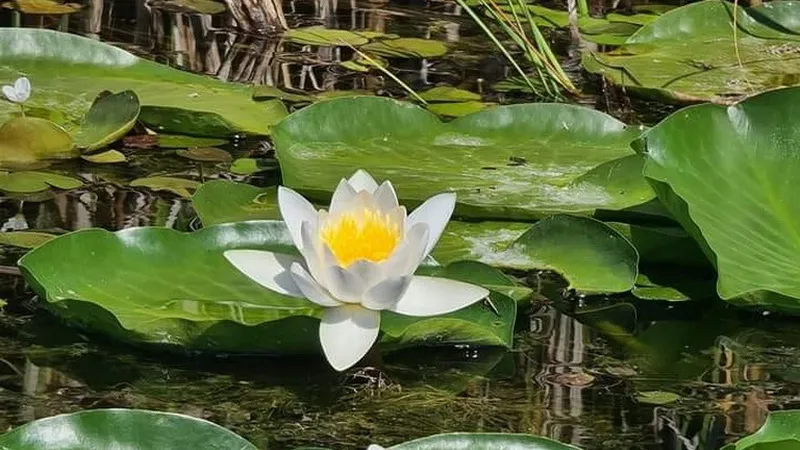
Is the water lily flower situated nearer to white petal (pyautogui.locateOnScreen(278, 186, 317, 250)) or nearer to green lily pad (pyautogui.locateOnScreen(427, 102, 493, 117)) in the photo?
white petal (pyautogui.locateOnScreen(278, 186, 317, 250))

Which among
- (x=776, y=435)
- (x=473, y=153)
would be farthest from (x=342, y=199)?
(x=473, y=153)

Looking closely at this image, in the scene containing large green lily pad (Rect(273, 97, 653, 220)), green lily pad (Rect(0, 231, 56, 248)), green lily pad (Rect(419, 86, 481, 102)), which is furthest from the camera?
green lily pad (Rect(419, 86, 481, 102))

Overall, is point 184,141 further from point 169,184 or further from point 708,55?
point 708,55

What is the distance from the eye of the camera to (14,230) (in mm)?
1970

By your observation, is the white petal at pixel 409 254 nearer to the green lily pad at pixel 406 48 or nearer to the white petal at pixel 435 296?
the white petal at pixel 435 296

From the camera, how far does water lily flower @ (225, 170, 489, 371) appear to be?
4.81ft

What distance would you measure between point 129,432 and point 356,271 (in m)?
0.33

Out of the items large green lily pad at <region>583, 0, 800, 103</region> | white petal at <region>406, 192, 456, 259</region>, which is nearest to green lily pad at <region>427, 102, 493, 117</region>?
large green lily pad at <region>583, 0, 800, 103</region>

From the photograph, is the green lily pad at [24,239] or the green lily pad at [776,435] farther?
the green lily pad at [24,239]

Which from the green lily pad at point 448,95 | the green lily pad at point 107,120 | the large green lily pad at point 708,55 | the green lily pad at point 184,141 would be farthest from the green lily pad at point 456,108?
the green lily pad at point 107,120

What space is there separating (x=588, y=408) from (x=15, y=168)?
1112 mm

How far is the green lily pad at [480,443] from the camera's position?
1.19m

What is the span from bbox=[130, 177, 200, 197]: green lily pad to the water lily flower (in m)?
0.65

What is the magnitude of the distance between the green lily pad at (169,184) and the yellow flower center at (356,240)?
0.72 m
